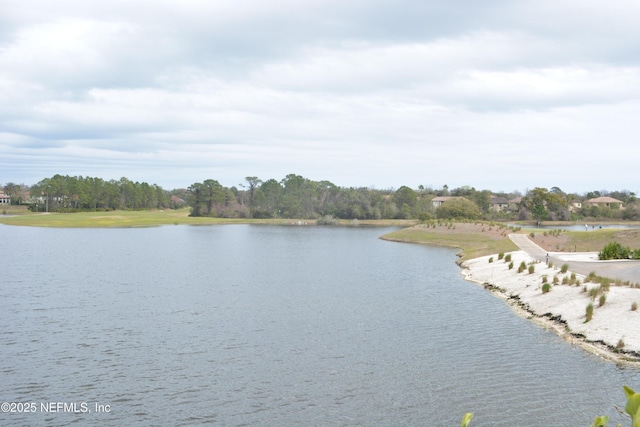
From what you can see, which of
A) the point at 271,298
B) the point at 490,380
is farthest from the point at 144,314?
the point at 490,380

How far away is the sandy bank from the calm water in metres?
1.50

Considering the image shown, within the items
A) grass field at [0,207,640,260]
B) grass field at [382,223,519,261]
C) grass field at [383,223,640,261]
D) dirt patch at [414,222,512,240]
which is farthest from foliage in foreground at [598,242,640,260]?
dirt patch at [414,222,512,240]

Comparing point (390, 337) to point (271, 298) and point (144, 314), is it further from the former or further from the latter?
point (144, 314)

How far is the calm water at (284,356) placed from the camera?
64.1ft

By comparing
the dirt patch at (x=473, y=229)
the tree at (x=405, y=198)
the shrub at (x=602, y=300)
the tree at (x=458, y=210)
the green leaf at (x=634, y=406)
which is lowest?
the shrub at (x=602, y=300)

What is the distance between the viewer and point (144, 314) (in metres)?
33.8

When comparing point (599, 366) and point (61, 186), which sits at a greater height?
point (61, 186)

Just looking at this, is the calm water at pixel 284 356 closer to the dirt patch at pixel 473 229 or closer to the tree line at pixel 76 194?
the dirt patch at pixel 473 229

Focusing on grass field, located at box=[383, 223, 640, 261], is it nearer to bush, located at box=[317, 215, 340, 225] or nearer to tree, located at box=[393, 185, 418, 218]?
bush, located at box=[317, 215, 340, 225]

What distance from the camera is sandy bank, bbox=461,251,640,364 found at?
26.9 metres

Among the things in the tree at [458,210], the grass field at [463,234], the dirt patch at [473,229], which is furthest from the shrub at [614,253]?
the tree at [458,210]

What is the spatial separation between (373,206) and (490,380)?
150m

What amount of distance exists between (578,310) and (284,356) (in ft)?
60.9

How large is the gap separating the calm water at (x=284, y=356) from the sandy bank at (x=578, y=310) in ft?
4.92
